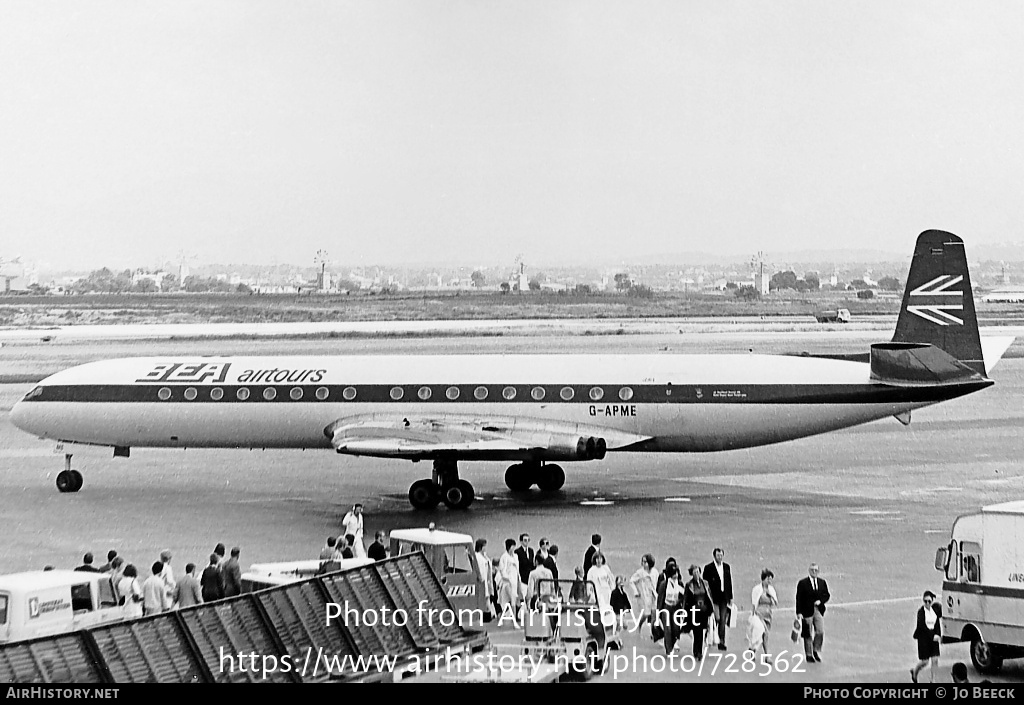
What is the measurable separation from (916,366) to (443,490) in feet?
21.5

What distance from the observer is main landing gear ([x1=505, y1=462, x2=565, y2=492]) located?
17.3 m

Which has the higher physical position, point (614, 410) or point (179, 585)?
point (614, 410)

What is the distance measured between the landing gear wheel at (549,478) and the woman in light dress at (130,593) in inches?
301

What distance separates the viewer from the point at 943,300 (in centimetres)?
1534

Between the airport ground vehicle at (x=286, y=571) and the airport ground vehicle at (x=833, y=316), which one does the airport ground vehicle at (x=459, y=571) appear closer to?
the airport ground vehicle at (x=286, y=571)

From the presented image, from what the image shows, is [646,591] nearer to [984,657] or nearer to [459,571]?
[459,571]

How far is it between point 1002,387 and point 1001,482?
1387 millimetres

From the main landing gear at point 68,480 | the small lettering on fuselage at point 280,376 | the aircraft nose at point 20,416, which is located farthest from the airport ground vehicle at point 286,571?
the aircraft nose at point 20,416

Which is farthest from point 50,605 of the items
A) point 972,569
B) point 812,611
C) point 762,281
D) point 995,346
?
point 995,346

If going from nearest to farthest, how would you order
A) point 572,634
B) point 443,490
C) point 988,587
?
point 988,587 < point 572,634 < point 443,490

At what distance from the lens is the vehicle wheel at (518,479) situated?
56.7 feet

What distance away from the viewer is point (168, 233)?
1592cm
